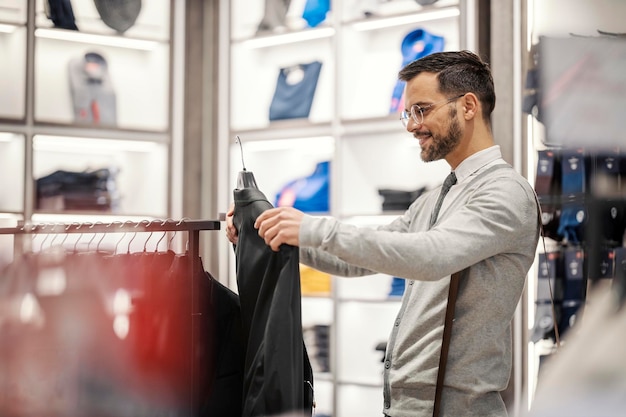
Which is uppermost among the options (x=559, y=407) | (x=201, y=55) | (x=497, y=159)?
(x=201, y=55)

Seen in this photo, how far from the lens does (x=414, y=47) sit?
4066 mm

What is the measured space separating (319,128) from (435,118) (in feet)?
8.36

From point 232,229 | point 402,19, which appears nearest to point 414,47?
point 402,19

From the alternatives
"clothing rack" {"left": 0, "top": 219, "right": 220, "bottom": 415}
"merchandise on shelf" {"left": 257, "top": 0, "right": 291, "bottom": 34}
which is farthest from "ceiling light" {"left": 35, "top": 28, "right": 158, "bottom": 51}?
"clothing rack" {"left": 0, "top": 219, "right": 220, "bottom": 415}

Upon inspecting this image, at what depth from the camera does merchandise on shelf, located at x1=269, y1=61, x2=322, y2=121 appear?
4441 millimetres

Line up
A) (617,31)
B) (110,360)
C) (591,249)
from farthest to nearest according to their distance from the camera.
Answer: (591,249), (617,31), (110,360)

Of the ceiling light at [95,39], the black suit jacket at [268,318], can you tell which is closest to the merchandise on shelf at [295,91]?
the ceiling light at [95,39]

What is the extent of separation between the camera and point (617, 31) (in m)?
3.11

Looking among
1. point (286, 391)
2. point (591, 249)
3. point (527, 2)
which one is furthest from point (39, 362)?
point (527, 2)

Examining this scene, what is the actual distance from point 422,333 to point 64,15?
3518 millimetres

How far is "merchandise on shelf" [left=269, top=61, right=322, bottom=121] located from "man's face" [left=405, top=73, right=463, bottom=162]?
8.59 ft

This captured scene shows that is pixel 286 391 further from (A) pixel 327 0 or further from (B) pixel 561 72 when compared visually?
(A) pixel 327 0

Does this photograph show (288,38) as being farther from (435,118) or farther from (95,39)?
(435,118)

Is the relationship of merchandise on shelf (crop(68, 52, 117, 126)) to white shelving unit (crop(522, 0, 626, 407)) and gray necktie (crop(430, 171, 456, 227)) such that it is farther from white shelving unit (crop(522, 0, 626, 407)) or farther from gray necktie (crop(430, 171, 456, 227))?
gray necktie (crop(430, 171, 456, 227))
